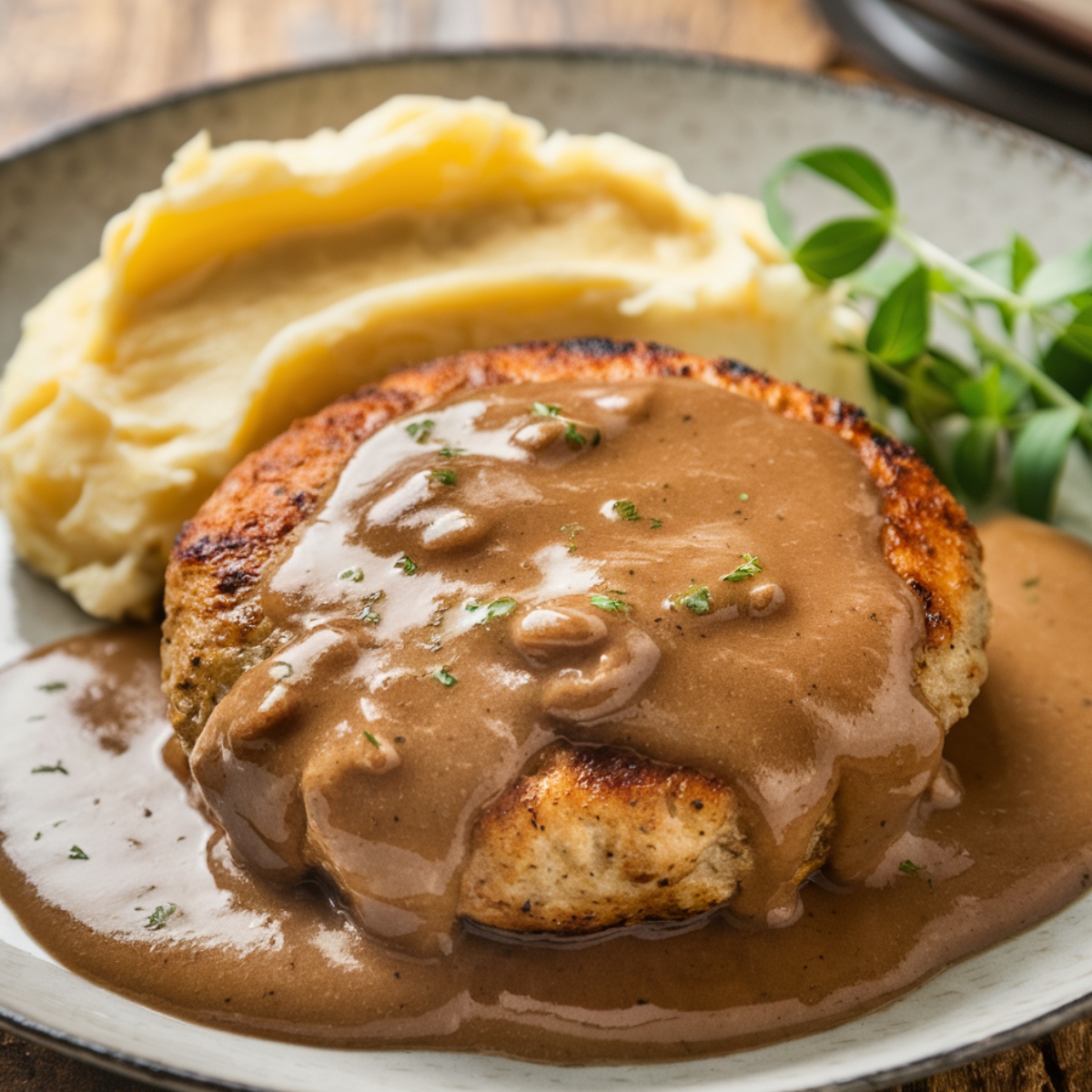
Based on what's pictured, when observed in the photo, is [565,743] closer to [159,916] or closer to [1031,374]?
[159,916]

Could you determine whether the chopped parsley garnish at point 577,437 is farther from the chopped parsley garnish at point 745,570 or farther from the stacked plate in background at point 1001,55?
the stacked plate in background at point 1001,55

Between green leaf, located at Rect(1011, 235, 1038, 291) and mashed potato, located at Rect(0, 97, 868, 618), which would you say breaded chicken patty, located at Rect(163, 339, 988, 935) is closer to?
mashed potato, located at Rect(0, 97, 868, 618)

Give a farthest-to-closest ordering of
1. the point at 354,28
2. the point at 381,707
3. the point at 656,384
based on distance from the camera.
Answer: the point at 354,28 < the point at 656,384 < the point at 381,707

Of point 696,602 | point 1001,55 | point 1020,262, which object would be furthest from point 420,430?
point 1001,55

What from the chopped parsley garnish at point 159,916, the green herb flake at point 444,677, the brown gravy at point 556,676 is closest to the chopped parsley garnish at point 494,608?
the brown gravy at point 556,676

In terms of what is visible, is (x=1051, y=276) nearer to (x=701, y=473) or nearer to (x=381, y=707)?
(x=701, y=473)

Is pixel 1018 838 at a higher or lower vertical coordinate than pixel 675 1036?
higher

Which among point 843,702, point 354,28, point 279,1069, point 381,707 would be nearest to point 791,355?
point 843,702
